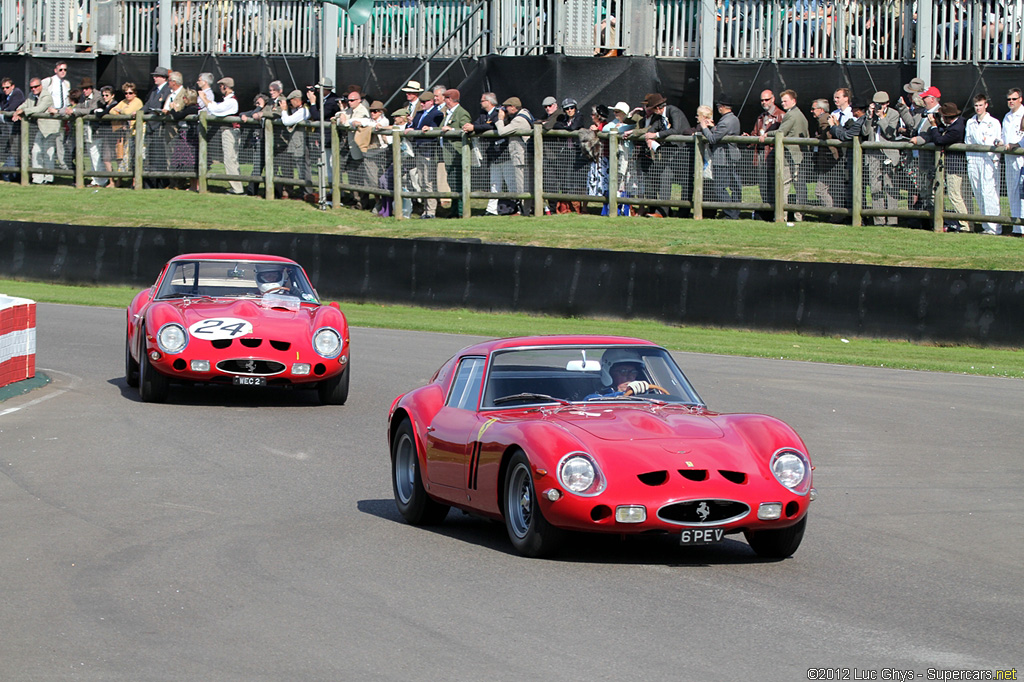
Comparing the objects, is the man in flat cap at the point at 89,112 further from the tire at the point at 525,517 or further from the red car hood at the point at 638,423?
the tire at the point at 525,517

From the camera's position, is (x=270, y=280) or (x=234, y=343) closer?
(x=234, y=343)

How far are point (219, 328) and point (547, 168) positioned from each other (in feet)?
41.0

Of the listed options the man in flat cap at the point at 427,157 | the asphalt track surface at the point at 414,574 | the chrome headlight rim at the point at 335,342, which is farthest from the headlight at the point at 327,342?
the man in flat cap at the point at 427,157

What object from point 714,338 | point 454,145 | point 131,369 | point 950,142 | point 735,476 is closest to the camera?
point 735,476

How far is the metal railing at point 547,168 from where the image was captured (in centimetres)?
2102

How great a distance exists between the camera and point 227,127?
27375 millimetres

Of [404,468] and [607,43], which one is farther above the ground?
[607,43]

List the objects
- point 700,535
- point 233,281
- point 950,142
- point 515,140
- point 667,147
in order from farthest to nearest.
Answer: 1. point 515,140
2. point 667,147
3. point 950,142
4. point 233,281
5. point 700,535

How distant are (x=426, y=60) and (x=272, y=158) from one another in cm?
369

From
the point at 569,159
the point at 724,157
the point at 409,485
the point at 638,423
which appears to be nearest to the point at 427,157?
the point at 569,159

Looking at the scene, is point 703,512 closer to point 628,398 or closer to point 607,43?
point 628,398

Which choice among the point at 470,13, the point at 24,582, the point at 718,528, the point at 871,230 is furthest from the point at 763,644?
the point at 470,13

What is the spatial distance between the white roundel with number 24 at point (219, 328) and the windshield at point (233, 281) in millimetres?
906

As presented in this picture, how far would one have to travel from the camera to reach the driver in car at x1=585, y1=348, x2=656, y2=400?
25.2ft
